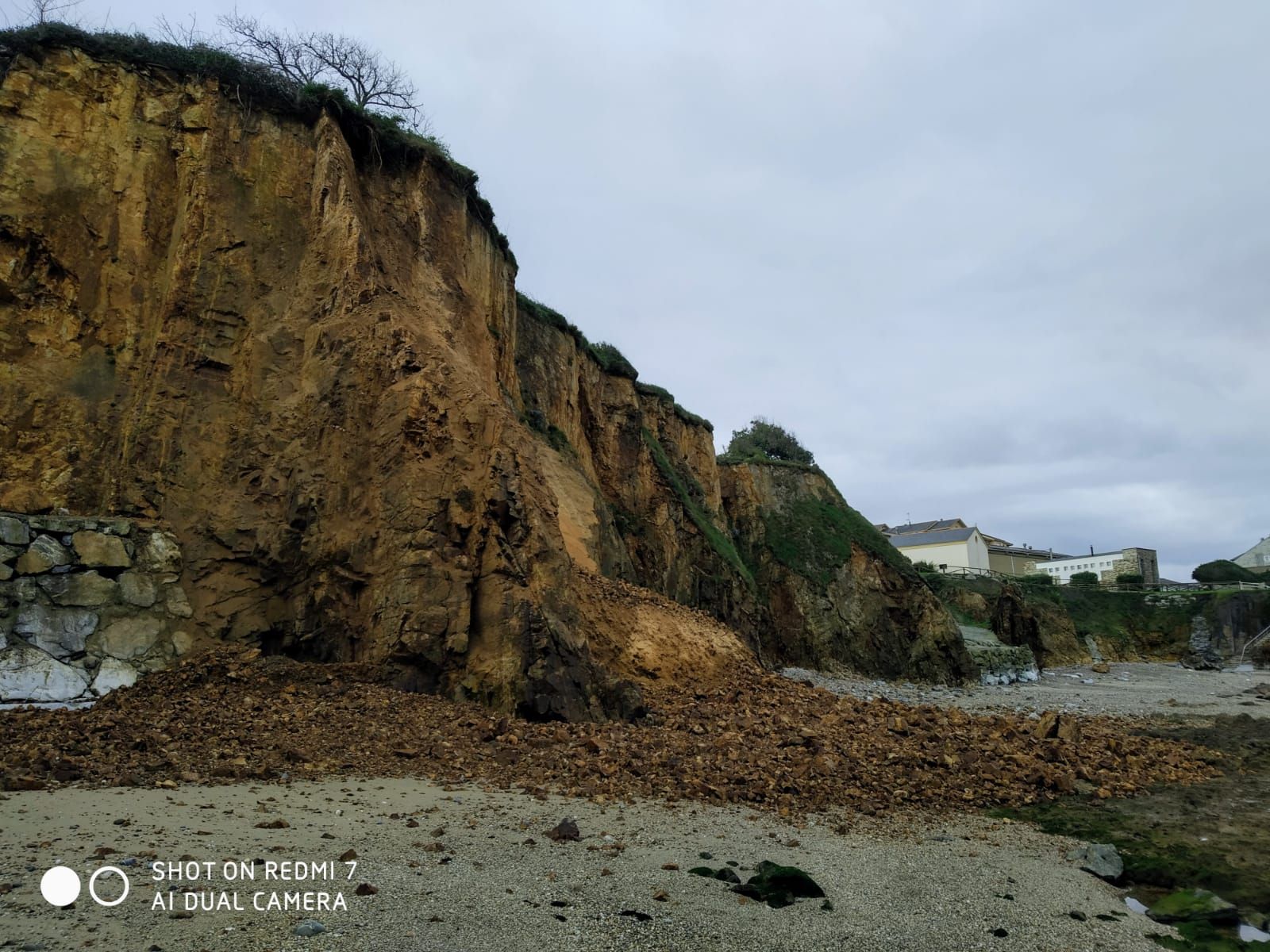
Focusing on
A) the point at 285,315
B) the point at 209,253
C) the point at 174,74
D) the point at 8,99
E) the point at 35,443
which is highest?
the point at 174,74

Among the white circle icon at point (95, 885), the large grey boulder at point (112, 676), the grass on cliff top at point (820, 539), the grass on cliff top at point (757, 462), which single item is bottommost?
the white circle icon at point (95, 885)

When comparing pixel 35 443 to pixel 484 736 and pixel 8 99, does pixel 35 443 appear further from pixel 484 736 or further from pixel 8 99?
pixel 484 736

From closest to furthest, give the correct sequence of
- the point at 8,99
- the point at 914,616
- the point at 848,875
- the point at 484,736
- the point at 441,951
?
the point at 441,951, the point at 848,875, the point at 484,736, the point at 8,99, the point at 914,616

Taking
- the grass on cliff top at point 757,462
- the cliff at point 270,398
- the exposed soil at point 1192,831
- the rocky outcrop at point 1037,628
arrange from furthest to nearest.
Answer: the rocky outcrop at point 1037,628 < the grass on cliff top at point 757,462 < the cliff at point 270,398 < the exposed soil at point 1192,831

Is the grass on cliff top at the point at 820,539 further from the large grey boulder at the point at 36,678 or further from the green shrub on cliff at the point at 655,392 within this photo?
the large grey boulder at the point at 36,678

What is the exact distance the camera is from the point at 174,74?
44.8 ft

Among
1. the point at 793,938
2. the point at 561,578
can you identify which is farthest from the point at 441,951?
the point at 561,578

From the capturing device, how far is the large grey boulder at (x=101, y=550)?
10805mm

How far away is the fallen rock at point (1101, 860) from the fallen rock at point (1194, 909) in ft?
1.81

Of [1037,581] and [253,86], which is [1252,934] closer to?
[253,86]

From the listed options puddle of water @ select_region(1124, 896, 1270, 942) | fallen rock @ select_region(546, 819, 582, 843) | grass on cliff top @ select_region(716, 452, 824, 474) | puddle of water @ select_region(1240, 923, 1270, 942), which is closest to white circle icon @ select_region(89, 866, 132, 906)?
fallen rock @ select_region(546, 819, 582, 843)

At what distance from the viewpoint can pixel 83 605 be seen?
10.5m

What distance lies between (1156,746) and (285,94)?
60.7ft

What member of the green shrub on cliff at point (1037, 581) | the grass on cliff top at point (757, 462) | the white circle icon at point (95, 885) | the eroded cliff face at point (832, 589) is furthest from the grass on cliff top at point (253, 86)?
the green shrub on cliff at point (1037, 581)
